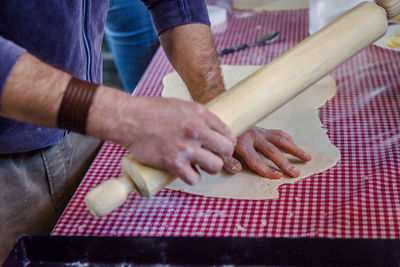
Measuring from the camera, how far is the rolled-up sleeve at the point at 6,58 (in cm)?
86

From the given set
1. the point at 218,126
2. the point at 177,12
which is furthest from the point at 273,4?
the point at 218,126

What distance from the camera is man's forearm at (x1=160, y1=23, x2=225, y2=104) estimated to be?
1.38m

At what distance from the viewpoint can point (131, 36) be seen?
7.51 feet

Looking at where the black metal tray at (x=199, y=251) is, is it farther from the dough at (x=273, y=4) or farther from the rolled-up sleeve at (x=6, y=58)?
the dough at (x=273, y=4)

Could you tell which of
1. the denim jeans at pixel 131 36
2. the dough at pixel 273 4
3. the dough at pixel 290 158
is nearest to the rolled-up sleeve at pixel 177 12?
the dough at pixel 290 158

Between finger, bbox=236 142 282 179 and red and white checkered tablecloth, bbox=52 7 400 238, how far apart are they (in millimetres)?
57

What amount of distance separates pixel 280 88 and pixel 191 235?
17.3 inches

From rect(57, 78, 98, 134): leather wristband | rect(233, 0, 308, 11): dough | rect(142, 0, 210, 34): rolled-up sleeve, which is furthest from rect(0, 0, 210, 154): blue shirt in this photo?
rect(233, 0, 308, 11): dough

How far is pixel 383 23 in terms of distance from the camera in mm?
1109

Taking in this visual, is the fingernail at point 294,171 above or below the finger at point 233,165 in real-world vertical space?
below

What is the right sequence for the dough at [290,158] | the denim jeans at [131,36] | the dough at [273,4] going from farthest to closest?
the dough at [273,4] < the denim jeans at [131,36] < the dough at [290,158]

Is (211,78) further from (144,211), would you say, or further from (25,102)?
(25,102)

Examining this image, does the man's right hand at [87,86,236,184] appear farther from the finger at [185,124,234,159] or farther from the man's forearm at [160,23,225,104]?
the man's forearm at [160,23,225,104]

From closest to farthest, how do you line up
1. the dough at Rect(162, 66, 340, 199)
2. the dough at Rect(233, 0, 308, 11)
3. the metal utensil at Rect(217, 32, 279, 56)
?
the dough at Rect(162, 66, 340, 199) < the metal utensil at Rect(217, 32, 279, 56) < the dough at Rect(233, 0, 308, 11)
